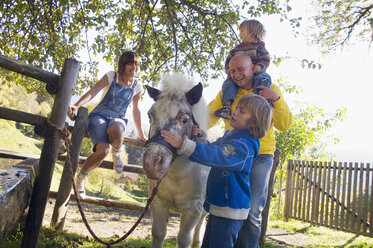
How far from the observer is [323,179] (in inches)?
371

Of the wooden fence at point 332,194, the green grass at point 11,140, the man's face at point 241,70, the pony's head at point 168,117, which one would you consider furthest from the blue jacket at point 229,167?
the green grass at point 11,140

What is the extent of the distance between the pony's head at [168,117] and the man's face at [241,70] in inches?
16.4

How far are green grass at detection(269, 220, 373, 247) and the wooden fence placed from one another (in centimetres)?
23

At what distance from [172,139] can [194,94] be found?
734mm

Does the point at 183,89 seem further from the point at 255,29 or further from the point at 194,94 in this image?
the point at 255,29

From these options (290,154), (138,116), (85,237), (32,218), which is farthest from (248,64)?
(290,154)

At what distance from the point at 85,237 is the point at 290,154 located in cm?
1019

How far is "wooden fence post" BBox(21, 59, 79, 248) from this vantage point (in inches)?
96.9

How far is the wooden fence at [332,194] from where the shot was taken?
27.2 ft

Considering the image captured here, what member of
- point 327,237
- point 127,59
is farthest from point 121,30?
point 327,237

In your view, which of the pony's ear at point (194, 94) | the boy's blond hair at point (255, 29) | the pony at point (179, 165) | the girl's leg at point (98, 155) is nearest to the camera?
the pony at point (179, 165)

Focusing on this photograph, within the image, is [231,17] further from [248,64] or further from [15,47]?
[15,47]

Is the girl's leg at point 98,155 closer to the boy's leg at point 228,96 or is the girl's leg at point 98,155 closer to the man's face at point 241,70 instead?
the boy's leg at point 228,96

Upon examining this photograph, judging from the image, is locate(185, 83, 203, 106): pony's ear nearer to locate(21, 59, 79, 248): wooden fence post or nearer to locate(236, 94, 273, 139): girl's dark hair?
locate(236, 94, 273, 139): girl's dark hair
